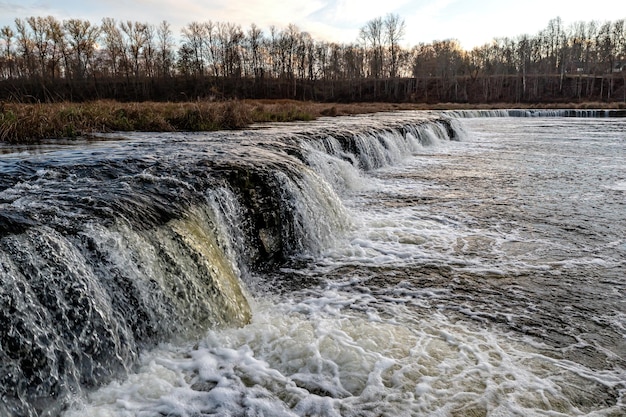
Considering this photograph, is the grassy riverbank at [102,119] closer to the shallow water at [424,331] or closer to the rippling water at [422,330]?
the rippling water at [422,330]

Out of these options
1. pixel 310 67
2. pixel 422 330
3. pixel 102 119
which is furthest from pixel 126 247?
pixel 310 67

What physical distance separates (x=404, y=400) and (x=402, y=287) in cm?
197

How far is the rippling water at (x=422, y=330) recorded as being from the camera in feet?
9.71

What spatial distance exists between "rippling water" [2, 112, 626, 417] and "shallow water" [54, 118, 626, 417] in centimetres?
1

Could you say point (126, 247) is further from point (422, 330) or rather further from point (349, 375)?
point (422, 330)

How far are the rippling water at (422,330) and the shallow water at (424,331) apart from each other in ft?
0.05

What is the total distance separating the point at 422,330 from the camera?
12.8 feet

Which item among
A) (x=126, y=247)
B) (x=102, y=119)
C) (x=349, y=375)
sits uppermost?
(x=102, y=119)

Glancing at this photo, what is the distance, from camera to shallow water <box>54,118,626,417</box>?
2957 mm

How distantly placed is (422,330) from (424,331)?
0.02m

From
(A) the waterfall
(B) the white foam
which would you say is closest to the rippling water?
(B) the white foam

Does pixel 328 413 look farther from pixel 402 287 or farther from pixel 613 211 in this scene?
pixel 613 211

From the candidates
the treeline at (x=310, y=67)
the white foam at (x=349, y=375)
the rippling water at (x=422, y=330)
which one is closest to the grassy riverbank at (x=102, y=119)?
the rippling water at (x=422, y=330)

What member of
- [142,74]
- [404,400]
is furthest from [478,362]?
[142,74]
